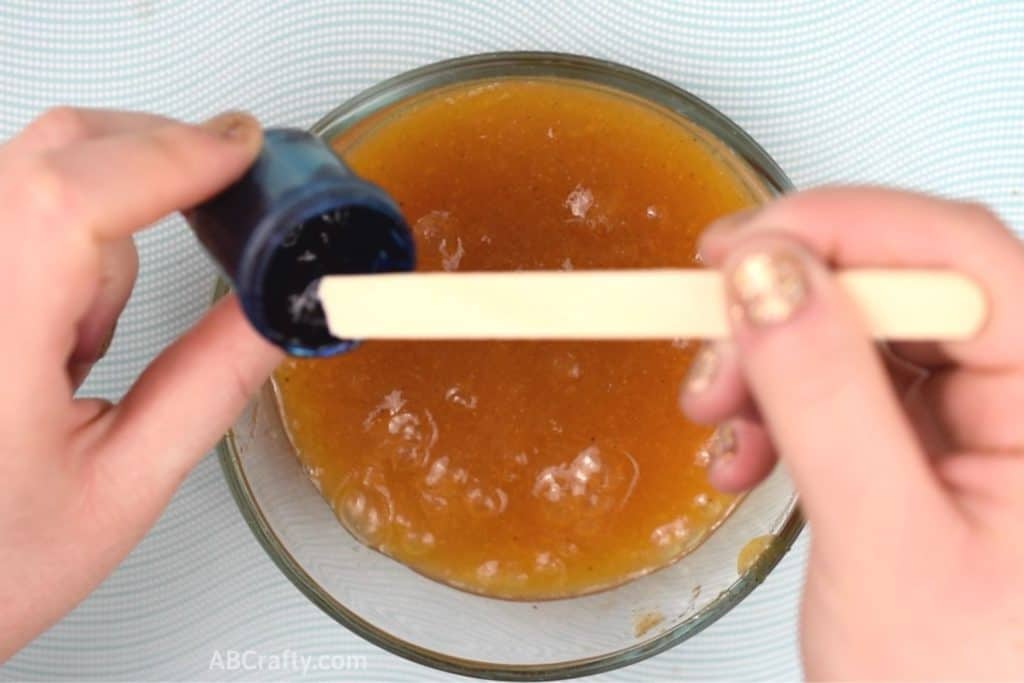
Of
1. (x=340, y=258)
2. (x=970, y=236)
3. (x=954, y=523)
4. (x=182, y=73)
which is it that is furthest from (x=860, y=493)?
(x=182, y=73)

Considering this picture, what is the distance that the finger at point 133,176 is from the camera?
0.56m

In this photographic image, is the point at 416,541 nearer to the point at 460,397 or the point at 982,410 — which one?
the point at 460,397

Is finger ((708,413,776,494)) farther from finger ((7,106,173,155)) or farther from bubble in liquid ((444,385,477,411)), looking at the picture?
finger ((7,106,173,155))

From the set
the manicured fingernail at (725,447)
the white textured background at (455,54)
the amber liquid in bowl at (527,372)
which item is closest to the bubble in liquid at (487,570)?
the amber liquid in bowl at (527,372)

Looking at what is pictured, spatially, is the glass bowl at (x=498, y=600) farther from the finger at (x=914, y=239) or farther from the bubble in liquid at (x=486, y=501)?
the finger at (x=914, y=239)

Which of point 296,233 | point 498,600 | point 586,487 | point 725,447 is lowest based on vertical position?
point 498,600

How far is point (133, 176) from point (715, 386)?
0.38 meters

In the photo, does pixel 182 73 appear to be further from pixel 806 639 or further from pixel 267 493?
pixel 806 639

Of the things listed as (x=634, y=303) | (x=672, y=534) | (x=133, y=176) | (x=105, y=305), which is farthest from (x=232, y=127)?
(x=672, y=534)

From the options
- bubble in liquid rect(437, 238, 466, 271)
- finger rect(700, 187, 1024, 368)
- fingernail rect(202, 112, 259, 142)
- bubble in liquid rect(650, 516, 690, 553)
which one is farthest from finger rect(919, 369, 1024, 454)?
fingernail rect(202, 112, 259, 142)

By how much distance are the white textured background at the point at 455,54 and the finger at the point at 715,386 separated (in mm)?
345

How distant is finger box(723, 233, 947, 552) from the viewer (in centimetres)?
48

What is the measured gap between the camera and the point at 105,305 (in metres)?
0.67

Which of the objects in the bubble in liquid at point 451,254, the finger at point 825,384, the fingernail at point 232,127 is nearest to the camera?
the finger at point 825,384
